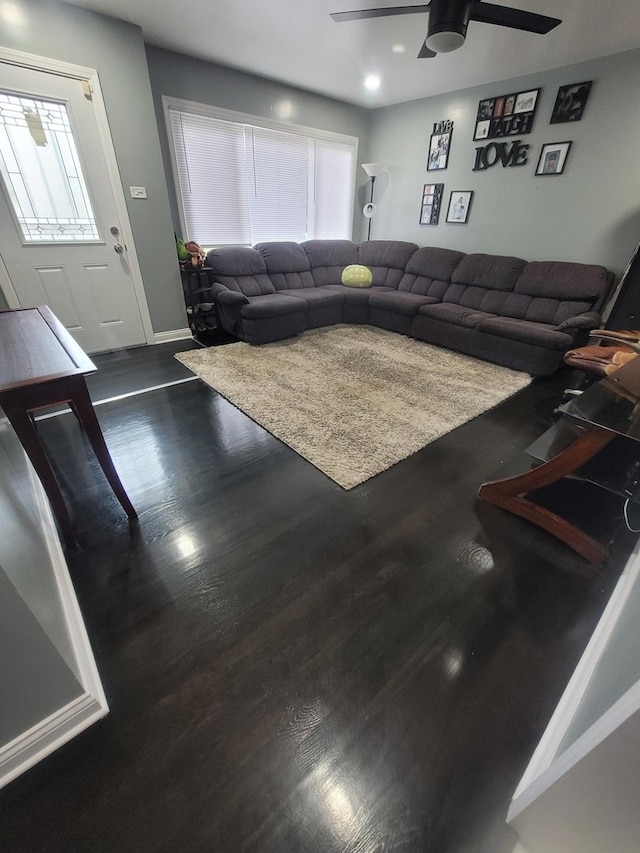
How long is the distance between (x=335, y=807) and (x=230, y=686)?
41 cm

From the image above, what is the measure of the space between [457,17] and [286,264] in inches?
114

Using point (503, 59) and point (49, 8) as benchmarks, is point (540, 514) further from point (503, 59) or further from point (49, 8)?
point (49, 8)

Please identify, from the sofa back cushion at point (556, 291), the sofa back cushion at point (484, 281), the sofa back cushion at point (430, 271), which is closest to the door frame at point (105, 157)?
the sofa back cushion at point (430, 271)

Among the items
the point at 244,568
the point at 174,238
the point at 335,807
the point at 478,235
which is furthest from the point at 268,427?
the point at 478,235

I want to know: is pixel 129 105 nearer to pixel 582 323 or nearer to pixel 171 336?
pixel 171 336

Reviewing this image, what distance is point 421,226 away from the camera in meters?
4.89

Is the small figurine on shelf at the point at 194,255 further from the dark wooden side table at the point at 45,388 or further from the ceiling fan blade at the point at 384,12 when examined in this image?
the dark wooden side table at the point at 45,388

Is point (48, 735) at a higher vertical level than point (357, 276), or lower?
lower

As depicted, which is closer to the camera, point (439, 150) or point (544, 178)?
point (544, 178)

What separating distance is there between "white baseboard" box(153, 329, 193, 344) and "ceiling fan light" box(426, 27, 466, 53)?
10.4 feet

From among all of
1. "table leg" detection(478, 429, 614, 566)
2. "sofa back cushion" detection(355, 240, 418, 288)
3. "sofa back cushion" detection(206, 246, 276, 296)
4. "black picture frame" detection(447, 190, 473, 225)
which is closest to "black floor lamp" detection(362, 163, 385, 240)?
"sofa back cushion" detection(355, 240, 418, 288)

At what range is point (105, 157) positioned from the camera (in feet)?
10.2

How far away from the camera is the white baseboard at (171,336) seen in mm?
3898

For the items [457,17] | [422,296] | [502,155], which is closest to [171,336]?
[422,296]
